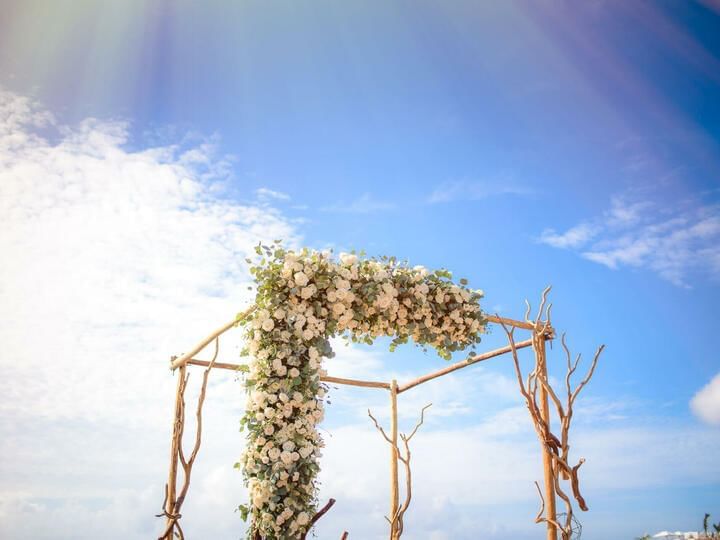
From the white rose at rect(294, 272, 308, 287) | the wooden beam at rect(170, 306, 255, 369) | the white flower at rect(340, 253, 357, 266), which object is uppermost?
the white flower at rect(340, 253, 357, 266)

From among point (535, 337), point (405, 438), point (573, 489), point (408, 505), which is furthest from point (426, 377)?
point (573, 489)

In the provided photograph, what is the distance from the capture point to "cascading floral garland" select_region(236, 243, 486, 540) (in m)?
4.49

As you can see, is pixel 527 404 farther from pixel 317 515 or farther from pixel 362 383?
pixel 362 383

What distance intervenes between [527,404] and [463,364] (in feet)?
10.4

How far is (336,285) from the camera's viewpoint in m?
4.98

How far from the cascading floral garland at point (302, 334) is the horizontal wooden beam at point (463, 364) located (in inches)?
26.3

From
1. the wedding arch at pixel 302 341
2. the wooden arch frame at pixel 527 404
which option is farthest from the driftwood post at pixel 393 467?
the wedding arch at pixel 302 341

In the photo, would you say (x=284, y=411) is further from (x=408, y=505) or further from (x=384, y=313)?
(x=408, y=505)

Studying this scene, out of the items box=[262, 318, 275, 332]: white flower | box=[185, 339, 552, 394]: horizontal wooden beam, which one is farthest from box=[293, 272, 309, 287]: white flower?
box=[185, 339, 552, 394]: horizontal wooden beam

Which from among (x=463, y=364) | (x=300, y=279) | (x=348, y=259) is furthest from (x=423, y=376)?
(x=300, y=279)

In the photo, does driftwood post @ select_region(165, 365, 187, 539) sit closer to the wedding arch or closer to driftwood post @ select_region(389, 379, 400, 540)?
the wedding arch

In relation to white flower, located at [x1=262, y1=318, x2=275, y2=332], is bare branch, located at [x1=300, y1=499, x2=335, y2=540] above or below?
below

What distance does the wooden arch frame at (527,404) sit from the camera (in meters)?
3.25

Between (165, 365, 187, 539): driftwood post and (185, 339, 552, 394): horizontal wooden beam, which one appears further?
(185, 339, 552, 394): horizontal wooden beam
